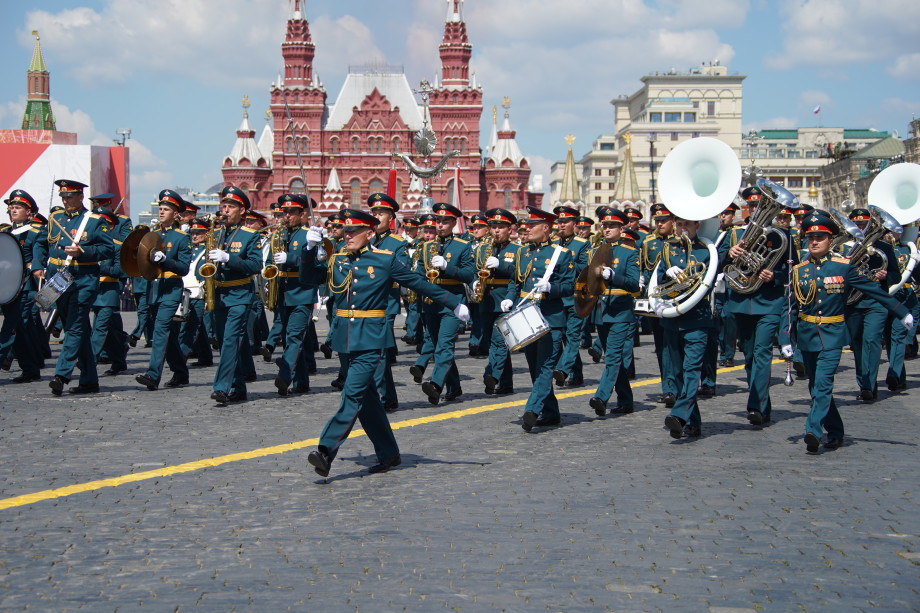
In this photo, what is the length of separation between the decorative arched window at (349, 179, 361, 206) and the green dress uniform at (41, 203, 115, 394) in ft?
292

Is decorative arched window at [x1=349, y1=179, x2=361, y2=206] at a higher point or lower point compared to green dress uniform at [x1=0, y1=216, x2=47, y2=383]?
higher

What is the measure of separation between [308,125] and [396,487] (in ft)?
322

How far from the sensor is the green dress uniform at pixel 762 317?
422 inches

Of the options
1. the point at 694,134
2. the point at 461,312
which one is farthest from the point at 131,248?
the point at 694,134

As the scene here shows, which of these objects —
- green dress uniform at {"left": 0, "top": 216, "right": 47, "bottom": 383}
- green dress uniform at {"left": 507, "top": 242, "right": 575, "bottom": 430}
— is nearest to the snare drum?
green dress uniform at {"left": 507, "top": 242, "right": 575, "bottom": 430}

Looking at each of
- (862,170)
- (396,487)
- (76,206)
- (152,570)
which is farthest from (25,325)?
(862,170)

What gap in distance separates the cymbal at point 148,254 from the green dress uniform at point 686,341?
18.0ft

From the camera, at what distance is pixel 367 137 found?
10400cm

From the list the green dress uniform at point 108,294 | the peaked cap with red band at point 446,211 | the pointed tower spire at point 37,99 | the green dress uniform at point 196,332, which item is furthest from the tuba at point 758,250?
the pointed tower spire at point 37,99

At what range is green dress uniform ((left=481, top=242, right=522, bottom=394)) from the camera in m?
11.3

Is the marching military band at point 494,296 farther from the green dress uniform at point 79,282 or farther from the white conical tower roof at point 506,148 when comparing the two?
the white conical tower roof at point 506,148

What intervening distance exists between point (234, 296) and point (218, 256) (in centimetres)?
58

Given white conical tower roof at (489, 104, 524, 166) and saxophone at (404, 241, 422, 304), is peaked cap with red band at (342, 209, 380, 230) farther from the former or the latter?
white conical tower roof at (489, 104, 524, 166)

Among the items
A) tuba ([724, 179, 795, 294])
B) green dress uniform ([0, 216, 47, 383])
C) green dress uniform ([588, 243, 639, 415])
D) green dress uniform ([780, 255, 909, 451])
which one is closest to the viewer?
green dress uniform ([780, 255, 909, 451])
